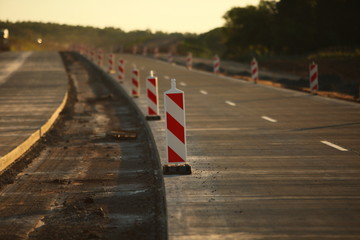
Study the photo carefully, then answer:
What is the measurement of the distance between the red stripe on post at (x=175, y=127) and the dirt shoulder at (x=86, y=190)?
79 centimetres

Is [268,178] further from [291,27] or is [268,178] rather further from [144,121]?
[291,27]

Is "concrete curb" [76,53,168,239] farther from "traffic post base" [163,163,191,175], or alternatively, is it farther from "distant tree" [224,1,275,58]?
"distant tree" [224,1,275,58]

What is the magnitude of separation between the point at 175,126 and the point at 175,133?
4.0 inches

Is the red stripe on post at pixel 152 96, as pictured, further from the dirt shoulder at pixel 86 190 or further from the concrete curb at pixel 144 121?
the dirt shoulder at pixel 86 190

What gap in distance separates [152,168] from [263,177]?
8.54 feet

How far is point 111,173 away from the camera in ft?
38.4

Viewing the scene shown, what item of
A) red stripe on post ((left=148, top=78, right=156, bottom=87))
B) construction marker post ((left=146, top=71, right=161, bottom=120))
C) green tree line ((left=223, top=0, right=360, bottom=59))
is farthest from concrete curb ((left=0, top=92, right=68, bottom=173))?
green tree line ((left=223, top=0, right=360, bottom=59))

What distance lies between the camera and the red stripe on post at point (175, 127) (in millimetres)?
10414

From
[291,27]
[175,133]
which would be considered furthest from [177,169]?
[291,27]

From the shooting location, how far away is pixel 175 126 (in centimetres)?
1045

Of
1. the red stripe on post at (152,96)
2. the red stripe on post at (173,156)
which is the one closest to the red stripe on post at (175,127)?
the red stripe on post at (173,156)

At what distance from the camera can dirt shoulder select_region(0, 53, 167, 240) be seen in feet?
26.6

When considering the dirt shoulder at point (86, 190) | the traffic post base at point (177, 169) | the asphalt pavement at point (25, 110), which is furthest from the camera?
the asphalt pavement at point (25, 110)

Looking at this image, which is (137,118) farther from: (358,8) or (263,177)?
(358,8)
